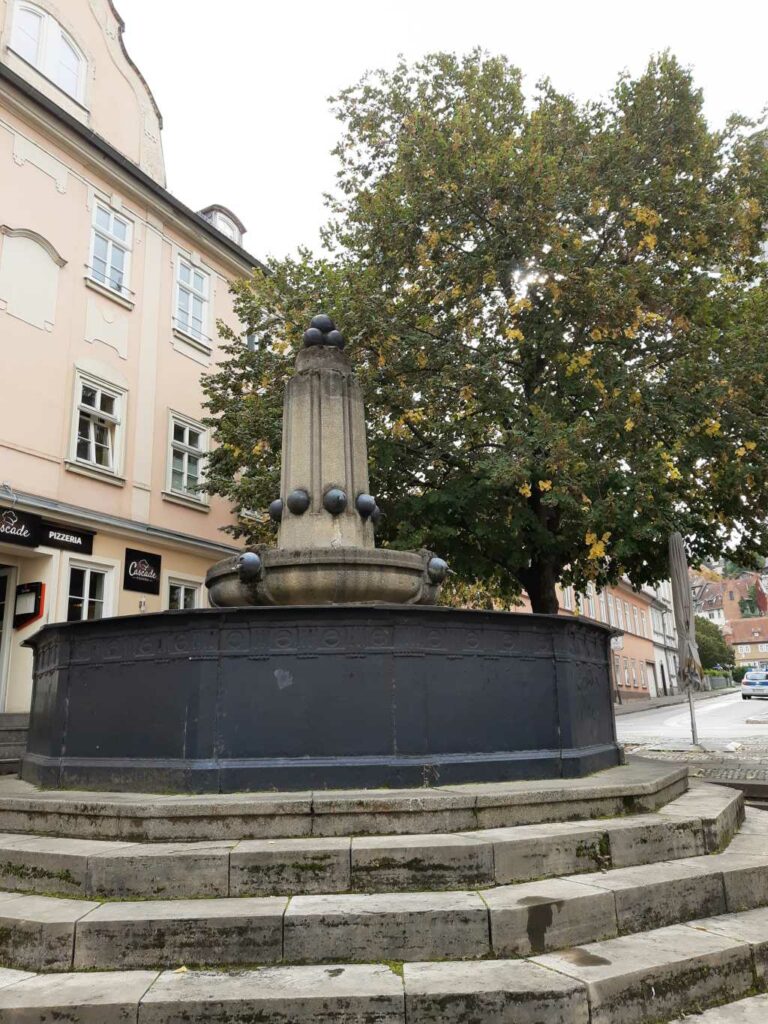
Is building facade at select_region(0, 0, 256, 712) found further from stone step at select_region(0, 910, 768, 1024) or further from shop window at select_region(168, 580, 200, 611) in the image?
stone step at select_region(0, 910, 768, 1024)

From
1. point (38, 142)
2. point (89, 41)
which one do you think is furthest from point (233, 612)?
point (89, 41)

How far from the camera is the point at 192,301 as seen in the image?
20844 millimetres

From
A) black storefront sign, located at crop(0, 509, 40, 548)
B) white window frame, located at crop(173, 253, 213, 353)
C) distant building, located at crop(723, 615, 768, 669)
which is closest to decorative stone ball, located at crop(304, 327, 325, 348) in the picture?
black storefront sign, located at crop(0, 509, 40, 548)

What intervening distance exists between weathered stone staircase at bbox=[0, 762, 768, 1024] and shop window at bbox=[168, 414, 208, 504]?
14.4 metres

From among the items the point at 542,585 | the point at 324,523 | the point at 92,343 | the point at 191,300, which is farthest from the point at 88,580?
the point at 324,523

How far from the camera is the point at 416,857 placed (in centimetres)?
412

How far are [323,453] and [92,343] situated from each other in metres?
11.6

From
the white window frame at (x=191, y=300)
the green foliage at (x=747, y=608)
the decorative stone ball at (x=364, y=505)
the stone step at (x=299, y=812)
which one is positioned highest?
the green foliage at (x=747, y=608)

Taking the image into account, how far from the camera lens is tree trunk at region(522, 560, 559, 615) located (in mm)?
14828

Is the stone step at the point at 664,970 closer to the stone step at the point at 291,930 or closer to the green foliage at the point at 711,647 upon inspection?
the stone step at the point at 291,930

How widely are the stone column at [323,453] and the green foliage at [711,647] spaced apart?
85.7 m

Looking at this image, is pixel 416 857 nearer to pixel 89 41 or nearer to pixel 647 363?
pixel 647 363

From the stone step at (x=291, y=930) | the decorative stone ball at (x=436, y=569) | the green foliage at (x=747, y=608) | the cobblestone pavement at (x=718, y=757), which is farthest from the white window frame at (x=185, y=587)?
the green foliage at (x=747, y=608)

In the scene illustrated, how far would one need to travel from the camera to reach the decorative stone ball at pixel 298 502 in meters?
7.51
